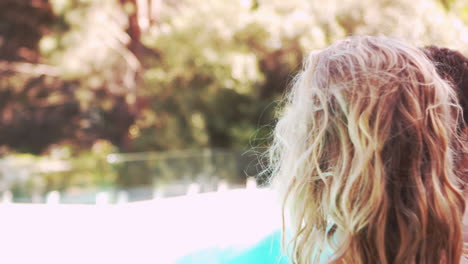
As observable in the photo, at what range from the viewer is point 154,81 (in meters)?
12.3

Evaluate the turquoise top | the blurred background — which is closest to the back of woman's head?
the turquoise top

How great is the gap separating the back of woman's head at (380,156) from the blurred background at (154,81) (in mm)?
5644

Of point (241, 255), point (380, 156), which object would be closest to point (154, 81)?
point (241, 255)

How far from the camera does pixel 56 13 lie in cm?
1255

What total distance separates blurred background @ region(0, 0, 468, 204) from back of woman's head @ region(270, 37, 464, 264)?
5.64 m

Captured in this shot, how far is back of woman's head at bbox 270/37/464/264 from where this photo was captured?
1080 millimetres

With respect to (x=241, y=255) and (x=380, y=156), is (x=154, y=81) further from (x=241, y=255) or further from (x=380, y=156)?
(x=380, y=156)

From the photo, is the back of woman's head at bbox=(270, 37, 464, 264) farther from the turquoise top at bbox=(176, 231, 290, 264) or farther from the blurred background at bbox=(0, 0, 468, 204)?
the blurred background at bbox=(0, 0, 468, 204)

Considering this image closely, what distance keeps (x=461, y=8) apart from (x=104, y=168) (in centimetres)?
721

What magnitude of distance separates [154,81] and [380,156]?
1153 centimetres

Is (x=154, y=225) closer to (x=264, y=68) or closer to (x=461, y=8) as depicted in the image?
(x=461, y=8)

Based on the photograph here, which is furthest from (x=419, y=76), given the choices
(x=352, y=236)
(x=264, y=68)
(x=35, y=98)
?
(x=35, y=98)

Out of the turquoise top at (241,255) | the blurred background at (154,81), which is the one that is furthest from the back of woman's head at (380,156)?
the blurred background at (154,81)

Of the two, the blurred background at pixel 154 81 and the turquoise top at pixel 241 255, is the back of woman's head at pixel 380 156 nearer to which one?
the turquoise top at pixel 241 255
